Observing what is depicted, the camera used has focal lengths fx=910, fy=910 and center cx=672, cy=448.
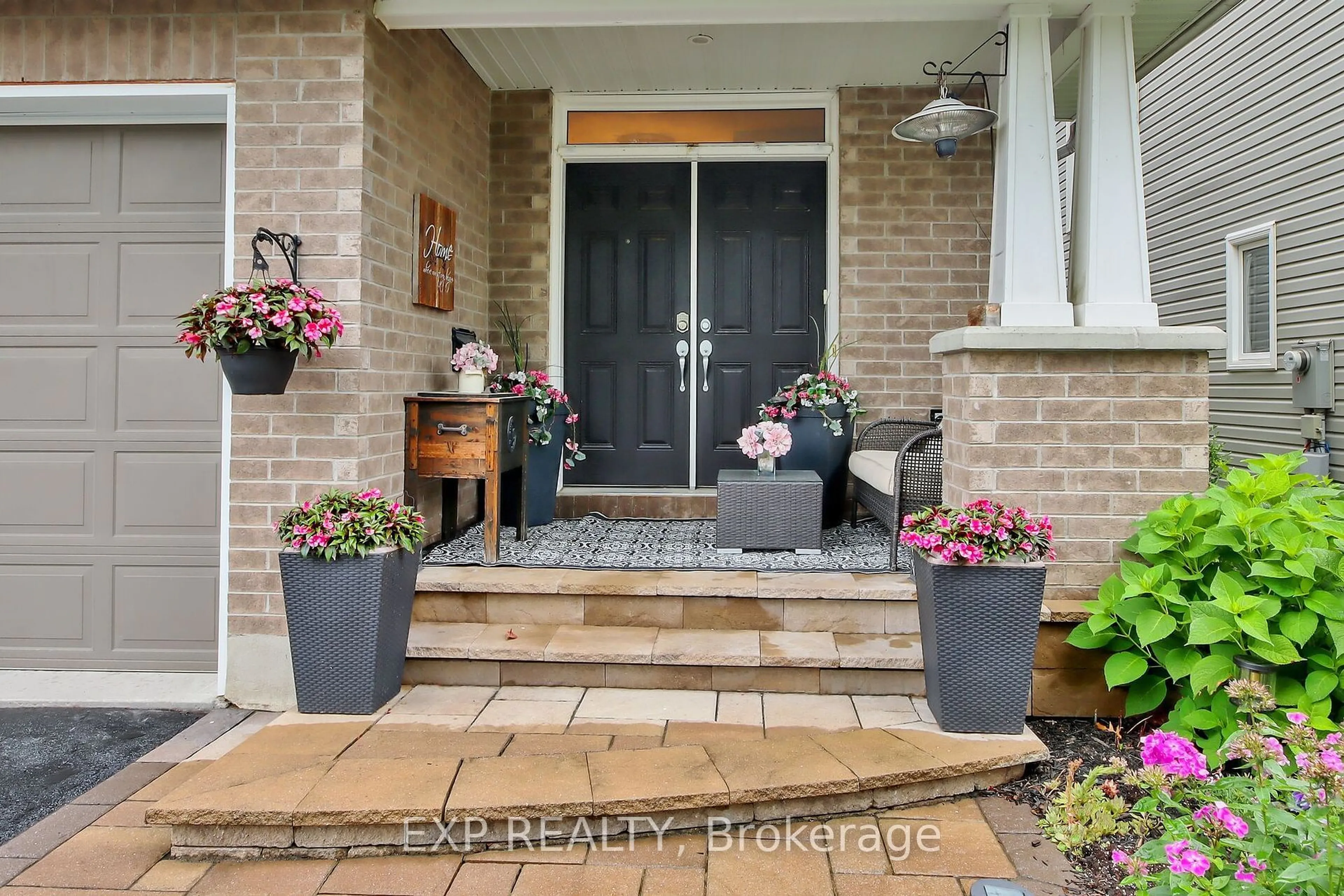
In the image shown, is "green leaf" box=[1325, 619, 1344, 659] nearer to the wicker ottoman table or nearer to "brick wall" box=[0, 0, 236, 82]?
the wicker ottoman table

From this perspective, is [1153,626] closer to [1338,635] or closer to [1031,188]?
[1338,635]

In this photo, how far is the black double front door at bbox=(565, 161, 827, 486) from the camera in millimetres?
5008

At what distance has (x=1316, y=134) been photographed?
571 centimetres

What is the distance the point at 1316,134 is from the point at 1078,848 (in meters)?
5.51

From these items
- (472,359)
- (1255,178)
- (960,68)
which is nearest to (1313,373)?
(1255,178)

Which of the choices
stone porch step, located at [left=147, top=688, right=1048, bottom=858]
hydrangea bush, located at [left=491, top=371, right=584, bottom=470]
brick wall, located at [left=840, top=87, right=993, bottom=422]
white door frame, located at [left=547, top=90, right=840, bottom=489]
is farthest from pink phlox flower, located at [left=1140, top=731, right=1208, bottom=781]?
white door frame, located at [left=547, top=90, right=840, bottom=489]

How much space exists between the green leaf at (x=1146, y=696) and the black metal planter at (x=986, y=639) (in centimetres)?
43

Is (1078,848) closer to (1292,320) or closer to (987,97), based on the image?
(987,97)

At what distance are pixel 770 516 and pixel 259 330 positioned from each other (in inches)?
81.1

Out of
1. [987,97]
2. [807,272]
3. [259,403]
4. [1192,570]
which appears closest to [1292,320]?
[987,97]

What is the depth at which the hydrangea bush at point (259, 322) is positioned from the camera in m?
2.85

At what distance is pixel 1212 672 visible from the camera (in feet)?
8.23

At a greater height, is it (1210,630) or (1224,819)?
(1210,630)

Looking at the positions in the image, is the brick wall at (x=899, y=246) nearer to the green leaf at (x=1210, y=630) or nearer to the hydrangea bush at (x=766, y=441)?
the hydrangea bush at (x=766, y=441)
